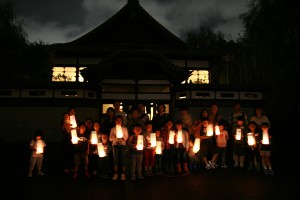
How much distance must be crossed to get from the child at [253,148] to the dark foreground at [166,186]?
1.52 ft

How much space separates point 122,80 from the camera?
1518 centimetres

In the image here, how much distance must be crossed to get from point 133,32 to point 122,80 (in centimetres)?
442

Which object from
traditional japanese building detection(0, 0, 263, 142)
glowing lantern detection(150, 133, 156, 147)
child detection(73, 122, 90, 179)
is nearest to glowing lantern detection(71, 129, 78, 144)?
child detection(73, 122, 90, 179)

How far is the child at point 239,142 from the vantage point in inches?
318

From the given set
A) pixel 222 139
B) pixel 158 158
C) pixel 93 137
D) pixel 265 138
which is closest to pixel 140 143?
pixel 158 158

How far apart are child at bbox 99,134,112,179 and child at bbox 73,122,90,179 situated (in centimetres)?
44

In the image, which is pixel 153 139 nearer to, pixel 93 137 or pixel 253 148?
pixel 93 137

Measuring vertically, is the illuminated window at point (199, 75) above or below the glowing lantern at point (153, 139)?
above

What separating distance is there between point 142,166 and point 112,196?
7.27 feet

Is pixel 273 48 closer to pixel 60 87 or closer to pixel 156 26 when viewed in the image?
pixel 156 26

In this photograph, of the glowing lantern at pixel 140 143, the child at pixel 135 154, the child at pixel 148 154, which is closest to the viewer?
the glowing lantern at pixel 140 143

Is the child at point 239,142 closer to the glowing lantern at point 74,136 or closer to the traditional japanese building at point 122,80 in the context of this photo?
the glowing lantern at point 74,136

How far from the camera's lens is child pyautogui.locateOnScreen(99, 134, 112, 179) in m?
7.03

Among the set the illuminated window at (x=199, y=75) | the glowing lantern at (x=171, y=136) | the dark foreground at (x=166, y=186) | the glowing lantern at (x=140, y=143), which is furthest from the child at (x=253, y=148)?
the illuminated window at (x=199, y=75)
